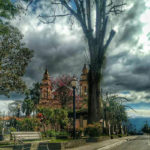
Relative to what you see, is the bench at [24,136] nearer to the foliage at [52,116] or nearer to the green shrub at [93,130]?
the green shrub at [93,130]

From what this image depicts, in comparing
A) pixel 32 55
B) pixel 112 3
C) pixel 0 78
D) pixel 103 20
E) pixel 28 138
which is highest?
pixel 112 3

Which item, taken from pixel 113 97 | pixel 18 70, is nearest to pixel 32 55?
pixel 18 70

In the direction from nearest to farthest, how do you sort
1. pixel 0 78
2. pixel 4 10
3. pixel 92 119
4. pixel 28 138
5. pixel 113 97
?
1. pixel 28 138
2. pixel 4 10
3. pixel 0 78
4. pixel 92 119
5. pixel 113 97

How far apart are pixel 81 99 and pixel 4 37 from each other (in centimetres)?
2997

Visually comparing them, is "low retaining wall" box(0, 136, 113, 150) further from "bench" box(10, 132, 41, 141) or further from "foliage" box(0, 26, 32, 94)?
"foliage" box(0, 26, 32, 94)

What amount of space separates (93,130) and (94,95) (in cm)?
296

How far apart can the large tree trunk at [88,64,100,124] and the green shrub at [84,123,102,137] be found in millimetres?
702

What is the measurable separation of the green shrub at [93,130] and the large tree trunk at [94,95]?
70 cm

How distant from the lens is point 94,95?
21.1 meters

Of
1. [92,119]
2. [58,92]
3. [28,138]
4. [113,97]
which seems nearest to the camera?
[28,138]

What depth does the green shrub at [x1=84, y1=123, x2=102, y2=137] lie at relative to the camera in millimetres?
20219

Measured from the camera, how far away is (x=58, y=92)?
44.7m

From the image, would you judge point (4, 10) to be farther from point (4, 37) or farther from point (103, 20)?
point (103, 20)

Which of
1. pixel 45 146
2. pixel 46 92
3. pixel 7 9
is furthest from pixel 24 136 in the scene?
pixel 46 92
